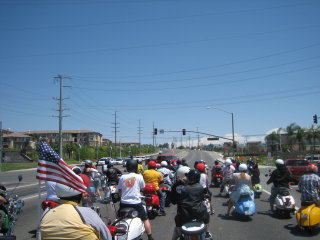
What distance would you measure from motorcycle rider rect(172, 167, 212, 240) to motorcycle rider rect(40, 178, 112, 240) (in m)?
2.20

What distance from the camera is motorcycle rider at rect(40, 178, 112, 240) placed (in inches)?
130

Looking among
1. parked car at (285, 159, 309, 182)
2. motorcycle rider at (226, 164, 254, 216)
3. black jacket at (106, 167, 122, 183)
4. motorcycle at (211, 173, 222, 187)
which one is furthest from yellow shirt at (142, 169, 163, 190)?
parked car at (285, 159, 309, 182)

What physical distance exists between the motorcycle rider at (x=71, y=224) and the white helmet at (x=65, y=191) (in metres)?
0.19

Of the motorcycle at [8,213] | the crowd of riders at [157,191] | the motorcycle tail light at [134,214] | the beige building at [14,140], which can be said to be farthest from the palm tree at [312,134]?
the beige building at [14,140]

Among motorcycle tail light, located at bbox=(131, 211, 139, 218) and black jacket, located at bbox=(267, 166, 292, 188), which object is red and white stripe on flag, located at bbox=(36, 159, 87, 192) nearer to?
motorcycle tail light, located at bbox=(131, 211, 139, 218)

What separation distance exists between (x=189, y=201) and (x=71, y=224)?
2607 mm

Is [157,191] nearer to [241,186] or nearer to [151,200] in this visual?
[151,200]

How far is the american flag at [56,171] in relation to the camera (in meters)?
3.93

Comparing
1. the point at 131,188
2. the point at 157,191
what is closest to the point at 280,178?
the point at 157,191

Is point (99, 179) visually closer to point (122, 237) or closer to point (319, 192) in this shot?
point (122, 237)

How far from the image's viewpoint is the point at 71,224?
10.8ft

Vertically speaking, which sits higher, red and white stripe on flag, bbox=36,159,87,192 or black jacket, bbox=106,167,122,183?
red and white stripe on flag, bbox=36,159,87,192

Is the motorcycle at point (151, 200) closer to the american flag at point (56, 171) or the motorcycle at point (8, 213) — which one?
the motorcycle at point (8, 213)

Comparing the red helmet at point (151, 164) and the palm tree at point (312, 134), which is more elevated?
the palm tree at point (312, 134)
